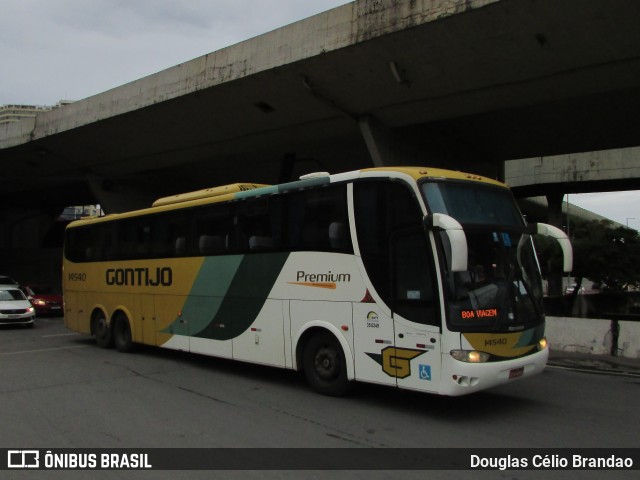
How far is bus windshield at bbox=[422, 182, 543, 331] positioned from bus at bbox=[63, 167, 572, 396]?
0.06 feet

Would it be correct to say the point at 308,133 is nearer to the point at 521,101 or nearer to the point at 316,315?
the point at 521,101

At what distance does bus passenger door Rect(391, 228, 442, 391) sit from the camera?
6.64 metres

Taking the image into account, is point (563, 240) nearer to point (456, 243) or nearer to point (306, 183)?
point (456, 243)

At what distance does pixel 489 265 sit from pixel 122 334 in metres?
9.08

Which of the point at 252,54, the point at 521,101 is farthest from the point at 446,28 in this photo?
the point at 252,54

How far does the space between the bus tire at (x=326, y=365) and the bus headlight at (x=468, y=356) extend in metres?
1.85

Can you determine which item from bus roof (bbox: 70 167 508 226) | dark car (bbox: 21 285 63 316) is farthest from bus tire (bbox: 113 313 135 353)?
dark car (bbox: 21 285 63 316)

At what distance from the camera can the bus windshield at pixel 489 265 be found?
21.6 feet

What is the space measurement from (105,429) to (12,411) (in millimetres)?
1810

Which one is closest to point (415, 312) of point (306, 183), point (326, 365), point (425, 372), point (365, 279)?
point (425, 372)

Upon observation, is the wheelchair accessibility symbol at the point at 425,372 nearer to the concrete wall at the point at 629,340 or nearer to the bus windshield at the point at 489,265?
the bus windshield at the point at 489,265

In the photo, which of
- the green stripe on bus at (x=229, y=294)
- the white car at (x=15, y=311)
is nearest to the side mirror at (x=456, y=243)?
the green stripe on bus at (x=229, y=294)

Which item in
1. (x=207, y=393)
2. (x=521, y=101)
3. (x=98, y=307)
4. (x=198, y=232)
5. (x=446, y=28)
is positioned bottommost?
(x=207, y=393)

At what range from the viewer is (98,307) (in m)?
13.4
